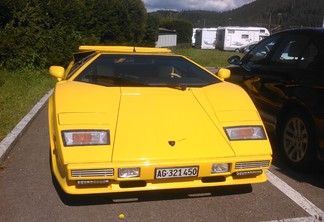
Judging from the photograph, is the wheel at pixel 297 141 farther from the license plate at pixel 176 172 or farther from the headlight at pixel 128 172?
the headlight at pixel 128 172

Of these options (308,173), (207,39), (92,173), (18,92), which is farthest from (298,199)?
(207,39)

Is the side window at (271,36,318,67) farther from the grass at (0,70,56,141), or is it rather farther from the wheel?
the grass at (0,70,56,141)

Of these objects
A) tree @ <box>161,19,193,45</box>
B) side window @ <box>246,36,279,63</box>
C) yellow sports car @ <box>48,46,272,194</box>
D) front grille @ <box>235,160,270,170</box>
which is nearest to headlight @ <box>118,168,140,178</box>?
yellow sports car @ <box>48,46,272,194</box>

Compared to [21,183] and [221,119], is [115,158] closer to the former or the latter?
[221,119]

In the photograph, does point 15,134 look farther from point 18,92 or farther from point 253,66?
point 18,92

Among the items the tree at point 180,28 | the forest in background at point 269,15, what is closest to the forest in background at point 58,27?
the tree at point 180,28

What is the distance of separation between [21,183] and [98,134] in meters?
1.21

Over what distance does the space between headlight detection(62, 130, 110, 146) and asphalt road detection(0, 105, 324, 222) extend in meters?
0.61

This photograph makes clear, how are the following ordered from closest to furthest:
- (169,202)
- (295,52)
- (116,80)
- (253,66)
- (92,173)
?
(92,173), (169,202), (116,80), (295,52), (253,66)

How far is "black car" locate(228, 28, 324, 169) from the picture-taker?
3.98m

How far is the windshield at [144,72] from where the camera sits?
4.20m

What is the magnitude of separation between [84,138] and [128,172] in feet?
1.62

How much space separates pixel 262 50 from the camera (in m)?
5.48

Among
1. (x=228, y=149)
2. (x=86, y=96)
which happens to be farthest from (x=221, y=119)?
(x=86, y=96)
